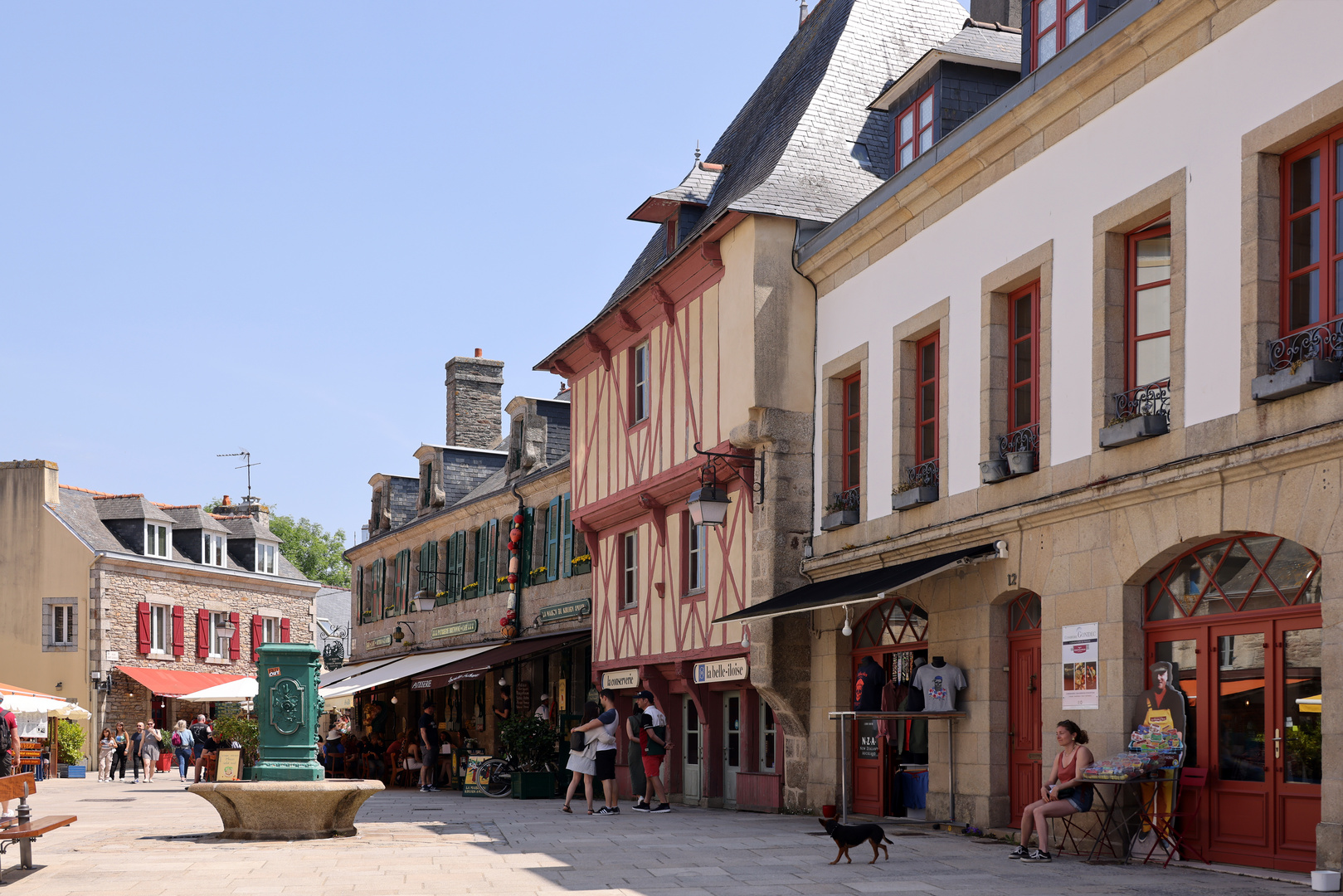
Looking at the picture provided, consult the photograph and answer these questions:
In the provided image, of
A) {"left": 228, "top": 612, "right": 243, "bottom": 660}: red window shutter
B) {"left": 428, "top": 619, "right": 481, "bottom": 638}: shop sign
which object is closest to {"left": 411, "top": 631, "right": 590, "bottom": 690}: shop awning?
{"left": 428, "top": 619, "right": 481, "bottom": 638}: shop sign

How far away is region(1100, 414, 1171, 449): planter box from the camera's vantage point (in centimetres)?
985

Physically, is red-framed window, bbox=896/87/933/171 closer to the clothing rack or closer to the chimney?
the chimney

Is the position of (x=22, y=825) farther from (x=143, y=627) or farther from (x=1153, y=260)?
(x=143, y=627)

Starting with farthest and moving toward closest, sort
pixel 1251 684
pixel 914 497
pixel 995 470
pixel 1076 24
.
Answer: pixel 914 497 < pixel 995 470 < pixel 1076 24 < pixel 1251 684

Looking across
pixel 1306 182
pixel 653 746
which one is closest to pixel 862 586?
pixel 653 746

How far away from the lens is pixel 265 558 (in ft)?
141

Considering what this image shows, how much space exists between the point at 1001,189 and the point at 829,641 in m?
4.85

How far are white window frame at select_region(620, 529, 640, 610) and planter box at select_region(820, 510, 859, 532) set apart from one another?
4853 mm

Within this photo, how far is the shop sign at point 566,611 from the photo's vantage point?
2177 centimetres

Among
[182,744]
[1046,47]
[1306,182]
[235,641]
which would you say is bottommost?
[182,744]

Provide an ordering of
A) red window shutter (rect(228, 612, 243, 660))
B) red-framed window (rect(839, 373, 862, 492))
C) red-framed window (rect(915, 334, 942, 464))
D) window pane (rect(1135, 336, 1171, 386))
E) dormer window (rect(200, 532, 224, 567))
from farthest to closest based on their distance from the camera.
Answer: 1. red window shutter (rect(228, 612, 243, 660))
2. dormer window (rect(200, 532, 224, 567))
3. red-framed window (rect(839, 373, 862, 492))
4. red-framed window (rect(915, 334, 942, 464))
5. window pane (rect(1135, 336, 1171, 386))

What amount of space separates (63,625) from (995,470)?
30.1 m

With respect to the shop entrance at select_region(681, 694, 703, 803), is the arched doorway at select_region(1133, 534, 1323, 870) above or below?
above

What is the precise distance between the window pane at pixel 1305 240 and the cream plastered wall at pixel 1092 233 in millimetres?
327
